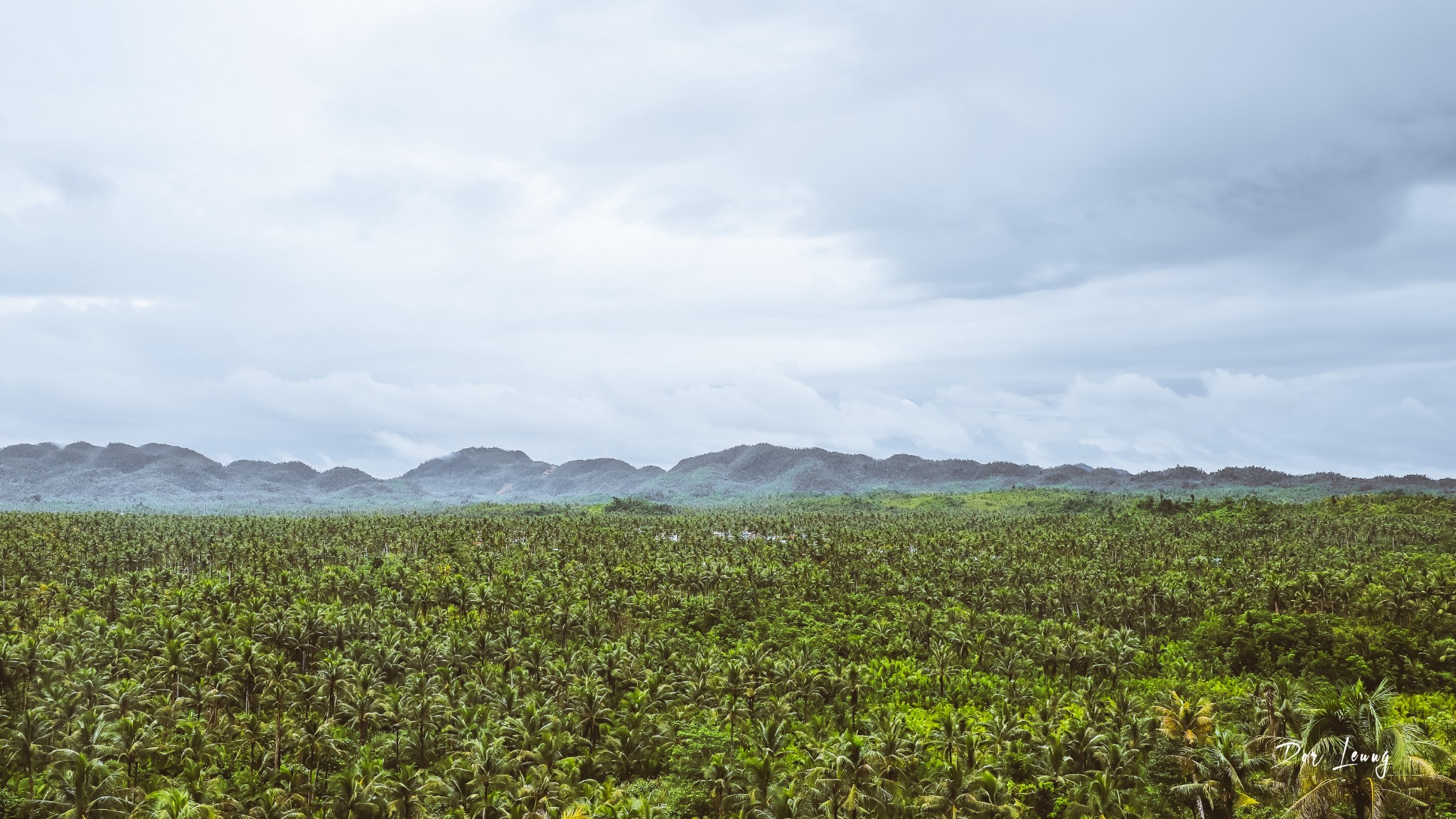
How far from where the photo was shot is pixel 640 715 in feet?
251

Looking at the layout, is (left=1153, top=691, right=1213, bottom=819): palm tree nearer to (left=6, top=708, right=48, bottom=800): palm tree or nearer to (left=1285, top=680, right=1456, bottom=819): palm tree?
(left=1285, top=680, right=1456, bottom=819): palm tree

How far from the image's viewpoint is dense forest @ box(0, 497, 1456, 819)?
5494cm

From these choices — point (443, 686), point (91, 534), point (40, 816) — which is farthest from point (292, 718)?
point (91, 534)

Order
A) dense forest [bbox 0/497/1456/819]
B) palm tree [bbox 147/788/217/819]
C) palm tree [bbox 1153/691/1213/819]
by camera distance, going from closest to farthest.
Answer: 1. palm tree [bbox 147/788/217/819]
2. dense forest [bbox 0/497/1456/819]
3. palm tree [bbox 1153/691/1213/819]

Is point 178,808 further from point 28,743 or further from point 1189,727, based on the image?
point 1189,727

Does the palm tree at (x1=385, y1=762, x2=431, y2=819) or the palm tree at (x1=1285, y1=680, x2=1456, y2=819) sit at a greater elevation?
the palm tree at (x1=1285, y1=680, x2=1456, y2=819)

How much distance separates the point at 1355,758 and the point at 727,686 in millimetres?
54413

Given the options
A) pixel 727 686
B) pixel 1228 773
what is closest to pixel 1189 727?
pixel 1228 773

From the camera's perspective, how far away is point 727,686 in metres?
79.0

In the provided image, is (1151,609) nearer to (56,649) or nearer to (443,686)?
(443,686)

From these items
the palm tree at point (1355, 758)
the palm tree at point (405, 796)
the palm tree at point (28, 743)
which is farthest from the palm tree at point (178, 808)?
the palm tree at point (1355, 758)

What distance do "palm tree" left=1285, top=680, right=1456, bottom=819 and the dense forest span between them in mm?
152

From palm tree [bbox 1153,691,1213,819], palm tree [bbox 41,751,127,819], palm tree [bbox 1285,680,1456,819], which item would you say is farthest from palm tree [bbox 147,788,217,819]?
palm tree [bbox 1153,691,1213,819]

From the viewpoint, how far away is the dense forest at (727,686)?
2163 inches
